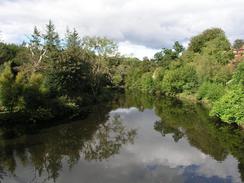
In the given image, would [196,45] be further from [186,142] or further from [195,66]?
[186,142]

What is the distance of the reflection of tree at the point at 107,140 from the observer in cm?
2653

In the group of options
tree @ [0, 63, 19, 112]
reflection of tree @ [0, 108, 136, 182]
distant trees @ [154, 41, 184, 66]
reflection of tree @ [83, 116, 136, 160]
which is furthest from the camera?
distant trees @ [154, 41, 184, 66]

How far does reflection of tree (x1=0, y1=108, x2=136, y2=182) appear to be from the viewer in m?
22.6

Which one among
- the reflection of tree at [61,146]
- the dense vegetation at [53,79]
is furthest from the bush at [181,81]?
the reflection of tree at [61,146]

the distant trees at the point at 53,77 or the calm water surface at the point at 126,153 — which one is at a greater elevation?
the distant trees at the point at 53,77

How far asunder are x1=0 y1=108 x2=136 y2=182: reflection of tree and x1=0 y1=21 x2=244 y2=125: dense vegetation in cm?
484

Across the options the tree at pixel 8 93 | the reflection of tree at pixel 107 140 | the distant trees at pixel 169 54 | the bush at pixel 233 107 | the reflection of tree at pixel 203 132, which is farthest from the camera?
the distant trees at pixel 169 54

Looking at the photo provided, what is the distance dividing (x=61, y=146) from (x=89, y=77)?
31.1 m

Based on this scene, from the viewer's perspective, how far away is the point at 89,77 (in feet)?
190

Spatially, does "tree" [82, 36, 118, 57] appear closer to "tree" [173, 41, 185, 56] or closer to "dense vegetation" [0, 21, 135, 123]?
"dense vegetation" [0, 21, 135, 123]

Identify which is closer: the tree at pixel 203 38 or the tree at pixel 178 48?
the tree at pixel 203 38

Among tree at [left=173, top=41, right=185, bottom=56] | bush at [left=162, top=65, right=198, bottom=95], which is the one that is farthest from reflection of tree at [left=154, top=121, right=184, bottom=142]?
tree at [left=173, top=41, right=185, bottom=56]

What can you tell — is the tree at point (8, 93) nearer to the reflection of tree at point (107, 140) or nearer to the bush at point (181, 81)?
the reflection of tree at point (107, 140)

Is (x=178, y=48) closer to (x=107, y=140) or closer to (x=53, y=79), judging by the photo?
(x=53, y=79)
